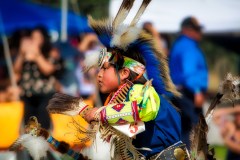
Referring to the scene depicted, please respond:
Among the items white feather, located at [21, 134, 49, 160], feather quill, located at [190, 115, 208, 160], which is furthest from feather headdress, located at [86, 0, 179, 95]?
white feather, located at [21, 134, 49, 160]

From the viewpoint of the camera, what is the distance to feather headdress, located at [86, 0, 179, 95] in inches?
165

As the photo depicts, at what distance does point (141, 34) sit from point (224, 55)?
56.6ft

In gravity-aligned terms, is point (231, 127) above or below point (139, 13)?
below

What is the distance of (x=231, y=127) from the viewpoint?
7312 mm

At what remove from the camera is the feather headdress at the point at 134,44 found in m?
4.18

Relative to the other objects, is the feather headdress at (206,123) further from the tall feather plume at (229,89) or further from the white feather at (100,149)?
the white feather at (100,149)

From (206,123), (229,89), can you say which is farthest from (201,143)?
(229,89)

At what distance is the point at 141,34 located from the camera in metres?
4.25

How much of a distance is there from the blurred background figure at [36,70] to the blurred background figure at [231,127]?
175cm

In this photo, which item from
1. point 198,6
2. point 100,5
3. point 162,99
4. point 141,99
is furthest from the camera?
point 100,5

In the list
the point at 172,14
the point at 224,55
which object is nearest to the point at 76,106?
the point at 172,14

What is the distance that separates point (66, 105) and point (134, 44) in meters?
0.55

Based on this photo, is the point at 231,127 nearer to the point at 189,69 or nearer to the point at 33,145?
the point at 189,69

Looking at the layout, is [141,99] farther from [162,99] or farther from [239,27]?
[239,27]
